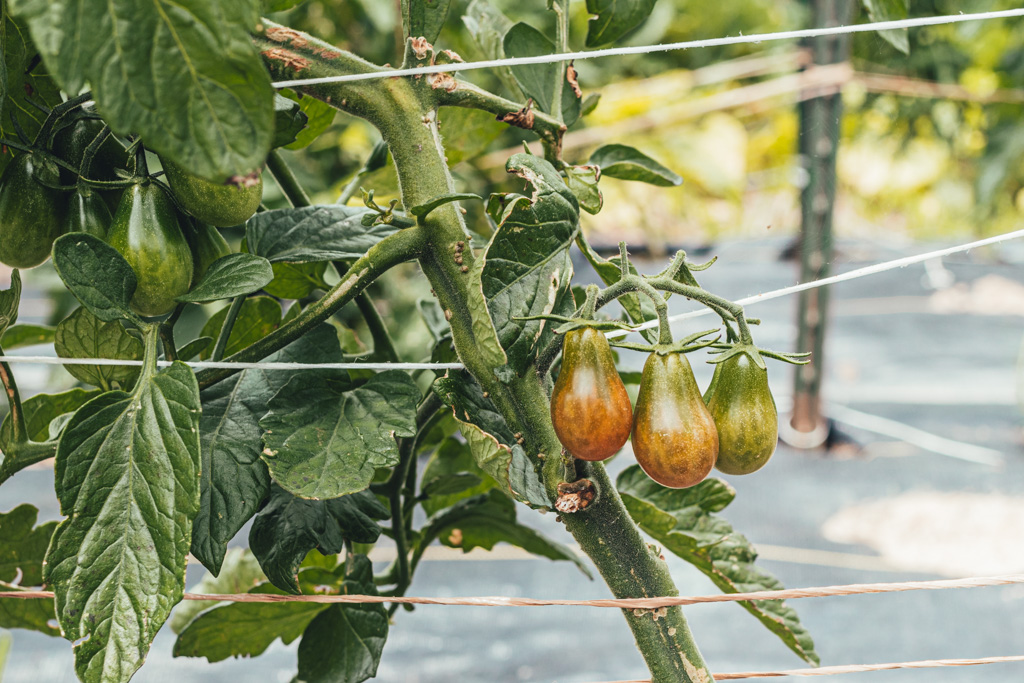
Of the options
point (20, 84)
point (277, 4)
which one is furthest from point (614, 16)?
point (20, 84)

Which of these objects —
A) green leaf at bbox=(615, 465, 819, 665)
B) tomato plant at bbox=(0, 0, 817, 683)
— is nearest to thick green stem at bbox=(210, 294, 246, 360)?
tomato plant at bbox=(0, 0, 817, 683)

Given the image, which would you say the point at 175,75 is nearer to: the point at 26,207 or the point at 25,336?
the point at 26,207

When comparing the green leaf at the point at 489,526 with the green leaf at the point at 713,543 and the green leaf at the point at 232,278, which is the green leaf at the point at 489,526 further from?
the green leaf at the point at 232,278

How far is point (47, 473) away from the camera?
1.35m

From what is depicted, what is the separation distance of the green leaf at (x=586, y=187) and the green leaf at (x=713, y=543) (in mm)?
145

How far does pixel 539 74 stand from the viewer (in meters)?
0.37

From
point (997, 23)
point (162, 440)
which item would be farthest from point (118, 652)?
point (997, 23)

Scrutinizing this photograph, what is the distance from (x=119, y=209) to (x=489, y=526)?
→ 0.27 metres

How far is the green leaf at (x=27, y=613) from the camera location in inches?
17.2

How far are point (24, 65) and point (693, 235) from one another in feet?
6.73

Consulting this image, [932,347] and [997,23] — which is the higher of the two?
[997,23]

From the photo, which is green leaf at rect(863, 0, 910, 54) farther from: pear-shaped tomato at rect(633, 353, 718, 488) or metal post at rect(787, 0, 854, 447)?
metal post at rect(787, 0, 854, 447)

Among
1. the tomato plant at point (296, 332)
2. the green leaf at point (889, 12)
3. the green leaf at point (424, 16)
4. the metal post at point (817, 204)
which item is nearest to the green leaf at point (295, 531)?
the tomato plant at point (296, 332)

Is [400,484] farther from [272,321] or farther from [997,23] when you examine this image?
[997,23]
